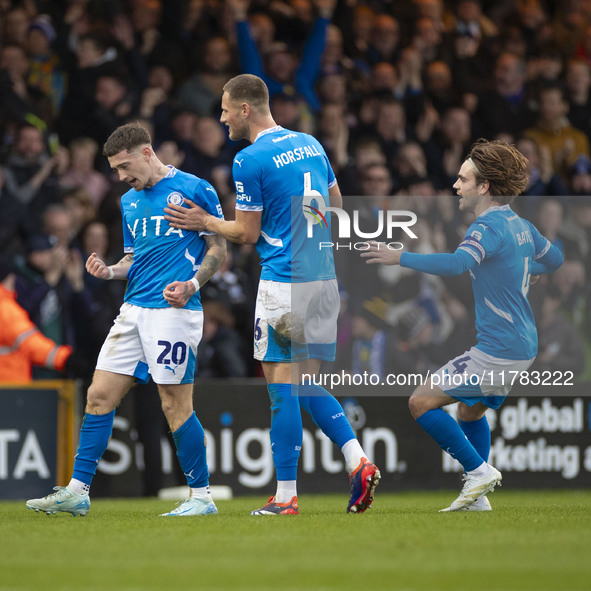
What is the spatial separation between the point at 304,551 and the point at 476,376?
190 centimetres

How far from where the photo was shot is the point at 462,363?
6.50 m

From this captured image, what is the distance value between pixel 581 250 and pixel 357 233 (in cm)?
311

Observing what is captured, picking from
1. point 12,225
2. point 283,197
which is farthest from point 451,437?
point 12,225

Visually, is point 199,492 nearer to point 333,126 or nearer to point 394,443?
point 394,443

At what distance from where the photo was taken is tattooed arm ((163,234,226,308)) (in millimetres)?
6410

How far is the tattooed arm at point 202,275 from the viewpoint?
6.41m

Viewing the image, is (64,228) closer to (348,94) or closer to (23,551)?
(348,94)

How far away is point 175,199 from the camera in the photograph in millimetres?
6586

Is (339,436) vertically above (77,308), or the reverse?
(77,308)

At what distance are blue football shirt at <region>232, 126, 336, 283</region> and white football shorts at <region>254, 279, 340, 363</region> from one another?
7 cm

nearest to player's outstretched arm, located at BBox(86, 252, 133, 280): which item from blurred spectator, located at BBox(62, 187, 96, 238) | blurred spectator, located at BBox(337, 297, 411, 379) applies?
blurred spectator, located at BBox(337, 297, 411, 379)

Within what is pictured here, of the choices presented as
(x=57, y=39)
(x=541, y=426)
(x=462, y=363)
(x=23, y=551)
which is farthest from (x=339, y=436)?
(x=57, y=39)

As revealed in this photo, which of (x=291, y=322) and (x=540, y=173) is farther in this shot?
(x=540, y=173)

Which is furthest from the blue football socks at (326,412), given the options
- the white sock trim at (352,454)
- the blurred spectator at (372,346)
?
the blurred spectator at (372,346)
